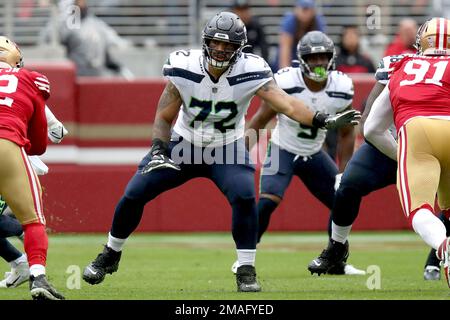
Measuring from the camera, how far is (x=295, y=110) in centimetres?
768

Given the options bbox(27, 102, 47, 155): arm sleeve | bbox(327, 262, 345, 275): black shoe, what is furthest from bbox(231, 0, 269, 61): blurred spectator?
bbox(27, 102, 47, 155): arm sleeve

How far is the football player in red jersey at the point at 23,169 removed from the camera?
681cm

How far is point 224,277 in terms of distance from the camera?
349 inches

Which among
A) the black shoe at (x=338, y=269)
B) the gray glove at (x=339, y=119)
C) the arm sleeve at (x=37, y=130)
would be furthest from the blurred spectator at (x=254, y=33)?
the arm sleeve at (x=37, y=130)

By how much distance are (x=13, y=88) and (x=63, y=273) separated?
8.20 feet

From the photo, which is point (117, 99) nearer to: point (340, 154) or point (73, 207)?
point (73, 207)

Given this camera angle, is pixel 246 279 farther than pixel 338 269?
No

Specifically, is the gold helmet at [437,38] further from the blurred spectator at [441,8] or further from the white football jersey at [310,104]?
the blurred spectator at [441,8]

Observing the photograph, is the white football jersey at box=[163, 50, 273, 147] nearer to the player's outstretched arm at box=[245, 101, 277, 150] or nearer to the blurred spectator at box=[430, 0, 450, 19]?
the player's outstretched arm at box=[245, 101, 277, 150]

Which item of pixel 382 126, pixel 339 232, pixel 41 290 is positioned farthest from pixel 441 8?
pixel 41 290

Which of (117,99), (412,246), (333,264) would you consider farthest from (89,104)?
(333,264)

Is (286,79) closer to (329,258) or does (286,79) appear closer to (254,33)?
(329,258)

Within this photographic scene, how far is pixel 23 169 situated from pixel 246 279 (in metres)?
1.68

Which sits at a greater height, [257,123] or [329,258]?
[257,123]
